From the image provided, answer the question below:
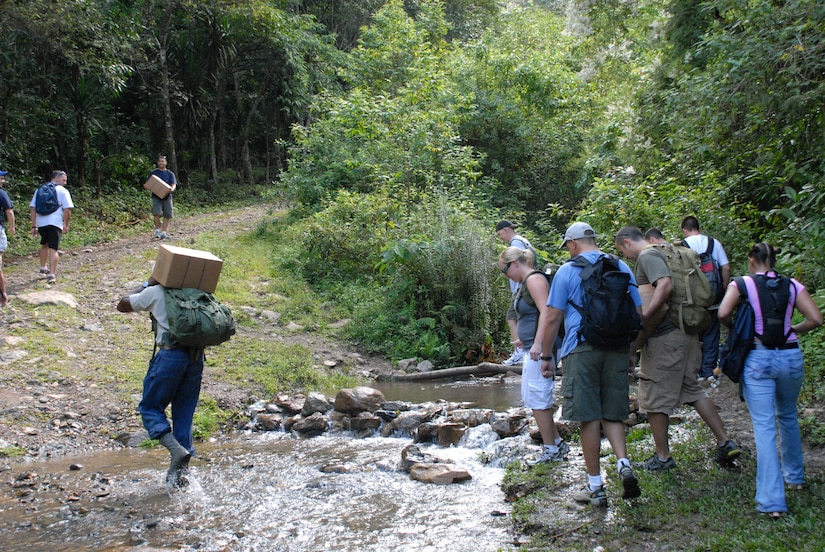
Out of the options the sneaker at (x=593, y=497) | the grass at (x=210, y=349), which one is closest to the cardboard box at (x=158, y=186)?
the grass at (x=210, y=349)

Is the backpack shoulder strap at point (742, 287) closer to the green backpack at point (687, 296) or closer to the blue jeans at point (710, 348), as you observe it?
the green backpack at point (687, 296)

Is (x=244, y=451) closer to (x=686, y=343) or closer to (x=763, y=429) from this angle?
(x=686, y=343)

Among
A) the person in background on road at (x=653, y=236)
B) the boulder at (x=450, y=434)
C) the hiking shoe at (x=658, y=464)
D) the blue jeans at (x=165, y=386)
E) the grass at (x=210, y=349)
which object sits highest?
the person in background on road at (x=653, y=236)

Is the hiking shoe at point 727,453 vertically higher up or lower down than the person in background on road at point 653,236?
lower down

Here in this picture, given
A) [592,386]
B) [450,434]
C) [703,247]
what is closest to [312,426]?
[450,434]

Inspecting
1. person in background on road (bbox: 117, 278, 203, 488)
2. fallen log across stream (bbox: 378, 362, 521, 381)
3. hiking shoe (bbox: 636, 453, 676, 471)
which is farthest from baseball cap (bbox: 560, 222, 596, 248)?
fallen log across stream (bbox: 378, 362, 521, 381)

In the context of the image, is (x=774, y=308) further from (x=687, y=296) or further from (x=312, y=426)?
(x=312, y=426)

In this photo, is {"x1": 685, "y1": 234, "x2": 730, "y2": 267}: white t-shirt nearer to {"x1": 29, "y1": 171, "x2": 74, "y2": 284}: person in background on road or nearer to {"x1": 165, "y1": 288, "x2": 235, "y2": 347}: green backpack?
{"x1": 165, "y1": 288, "x2": 235, "y2": 347}: green backpack

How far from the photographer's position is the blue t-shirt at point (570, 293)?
4.79 metres

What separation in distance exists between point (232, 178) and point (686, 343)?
28.9 m

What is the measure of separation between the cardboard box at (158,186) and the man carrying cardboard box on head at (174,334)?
34.9 ft

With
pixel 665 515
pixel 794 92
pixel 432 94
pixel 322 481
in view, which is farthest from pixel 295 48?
pixel 665 515

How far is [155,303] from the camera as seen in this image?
5680 mm

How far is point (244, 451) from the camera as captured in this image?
7234 millimetres
